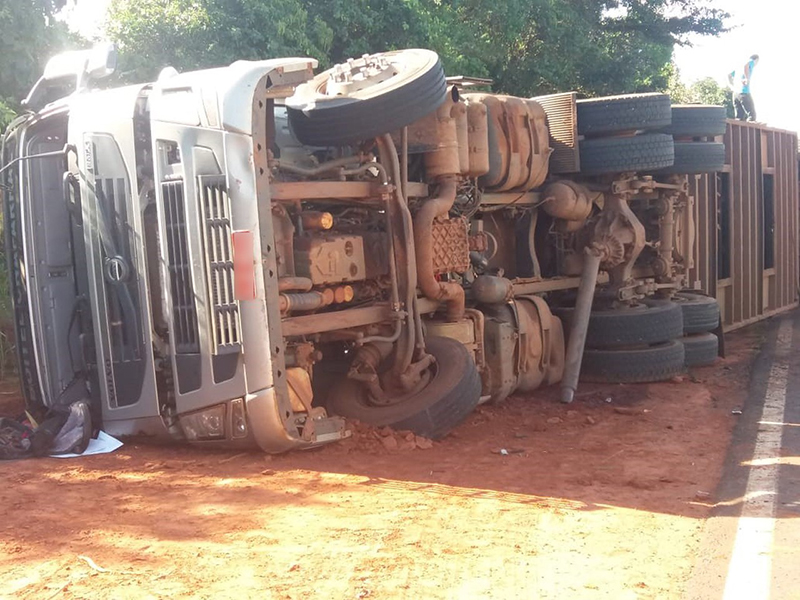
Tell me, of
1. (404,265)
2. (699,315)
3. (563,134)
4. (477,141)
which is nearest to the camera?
(404,265)

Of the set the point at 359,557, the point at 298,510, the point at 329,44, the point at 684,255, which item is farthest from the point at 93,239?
the point at 329,44

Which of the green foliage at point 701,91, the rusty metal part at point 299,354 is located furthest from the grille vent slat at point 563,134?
the green foliage at point 701,91

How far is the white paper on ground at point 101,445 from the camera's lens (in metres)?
5.80

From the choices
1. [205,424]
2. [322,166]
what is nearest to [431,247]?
[322,166]

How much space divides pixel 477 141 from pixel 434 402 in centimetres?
202

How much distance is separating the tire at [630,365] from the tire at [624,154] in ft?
5.13

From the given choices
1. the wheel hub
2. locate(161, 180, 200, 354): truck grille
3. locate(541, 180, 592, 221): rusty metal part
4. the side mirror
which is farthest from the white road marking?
the side mirror

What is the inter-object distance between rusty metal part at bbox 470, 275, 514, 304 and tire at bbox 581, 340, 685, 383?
1.40 meters

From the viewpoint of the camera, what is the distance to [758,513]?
15.4ft

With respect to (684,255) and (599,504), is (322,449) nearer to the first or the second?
(599,504)

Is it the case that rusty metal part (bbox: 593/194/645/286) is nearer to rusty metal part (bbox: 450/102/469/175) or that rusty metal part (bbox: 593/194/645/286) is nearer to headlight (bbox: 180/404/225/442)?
rusty metal part (bbox: 450/102/469/175)

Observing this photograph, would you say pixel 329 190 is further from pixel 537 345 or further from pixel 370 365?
pixel 537 345

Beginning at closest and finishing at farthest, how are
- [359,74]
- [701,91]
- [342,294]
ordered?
[342,294] < [359,74] < [701,91]

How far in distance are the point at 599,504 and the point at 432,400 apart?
5.07 feet
